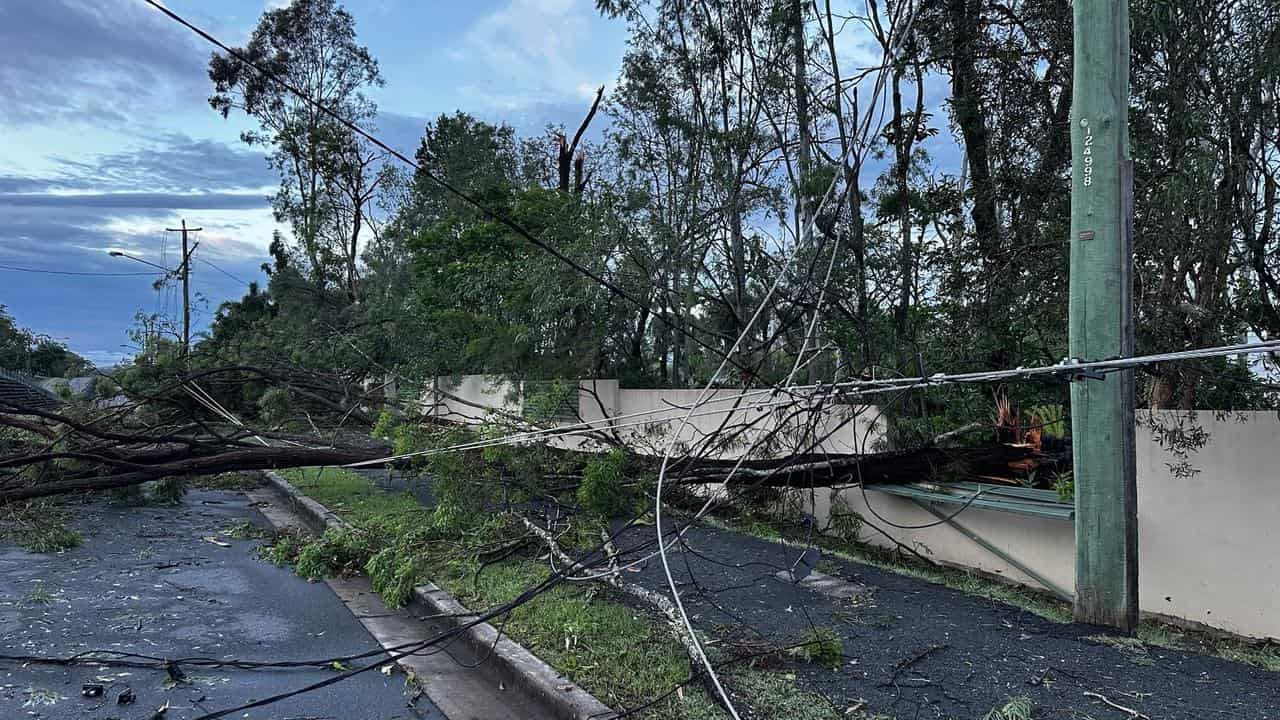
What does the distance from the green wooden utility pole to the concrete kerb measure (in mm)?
3098

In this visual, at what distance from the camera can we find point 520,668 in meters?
→ 4.87

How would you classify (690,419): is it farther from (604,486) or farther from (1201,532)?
(1201,532)

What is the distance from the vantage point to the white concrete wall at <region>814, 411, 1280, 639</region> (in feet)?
18.3

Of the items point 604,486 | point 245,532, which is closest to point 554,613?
point 604,486

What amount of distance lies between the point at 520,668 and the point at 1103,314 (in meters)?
3.98

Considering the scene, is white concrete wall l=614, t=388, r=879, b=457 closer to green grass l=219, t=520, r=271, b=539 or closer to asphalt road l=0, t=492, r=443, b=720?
asphalt road l=0, t=492, r=443, b=720

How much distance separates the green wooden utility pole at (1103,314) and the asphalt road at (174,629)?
4015mm

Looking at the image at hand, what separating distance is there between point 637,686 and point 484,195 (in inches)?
608

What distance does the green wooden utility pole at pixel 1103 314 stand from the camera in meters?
5.06

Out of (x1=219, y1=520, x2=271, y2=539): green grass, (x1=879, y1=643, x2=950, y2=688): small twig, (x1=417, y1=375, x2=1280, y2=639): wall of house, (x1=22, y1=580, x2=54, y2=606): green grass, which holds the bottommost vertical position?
(x1=219, y1=520, x2=271, y2=539): green grass

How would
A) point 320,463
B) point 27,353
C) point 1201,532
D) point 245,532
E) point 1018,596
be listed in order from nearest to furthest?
point 1201,532
point 1018,596
point 320,463
point 245,532
point 27,353

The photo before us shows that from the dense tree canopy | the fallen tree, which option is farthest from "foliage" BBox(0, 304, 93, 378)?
the fallen tree

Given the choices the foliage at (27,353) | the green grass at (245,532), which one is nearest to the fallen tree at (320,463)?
the green grass at (245,532)

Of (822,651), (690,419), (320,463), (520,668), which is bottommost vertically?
(520,668)
